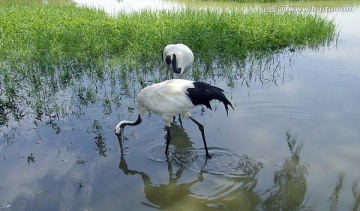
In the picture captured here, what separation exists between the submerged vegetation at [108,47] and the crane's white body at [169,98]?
1.50 metres

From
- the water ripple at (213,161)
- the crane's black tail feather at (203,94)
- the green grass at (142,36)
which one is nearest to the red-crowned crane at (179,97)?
the crane's black tail feather at (203,94)

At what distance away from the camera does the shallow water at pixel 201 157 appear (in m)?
3.85

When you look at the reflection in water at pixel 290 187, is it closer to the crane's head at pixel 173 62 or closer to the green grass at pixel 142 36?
the crane's head at pixel 173 62

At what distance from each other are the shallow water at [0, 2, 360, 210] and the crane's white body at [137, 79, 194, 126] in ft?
2.03

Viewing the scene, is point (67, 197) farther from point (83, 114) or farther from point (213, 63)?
point (213, 63)

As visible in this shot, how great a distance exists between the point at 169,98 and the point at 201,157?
93 centimetres

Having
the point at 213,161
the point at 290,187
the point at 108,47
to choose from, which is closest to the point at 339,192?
the point at 290,187

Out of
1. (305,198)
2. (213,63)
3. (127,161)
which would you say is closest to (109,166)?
(127,161)

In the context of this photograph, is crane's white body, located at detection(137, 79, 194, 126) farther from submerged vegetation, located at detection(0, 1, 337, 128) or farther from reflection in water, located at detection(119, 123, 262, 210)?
submerged vegetation, located at detection(0, 1, 337, 128)

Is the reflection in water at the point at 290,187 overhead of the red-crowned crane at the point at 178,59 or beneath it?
beneath

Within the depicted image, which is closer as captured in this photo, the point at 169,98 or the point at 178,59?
the point at 169,98

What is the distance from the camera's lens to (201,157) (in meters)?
4.73

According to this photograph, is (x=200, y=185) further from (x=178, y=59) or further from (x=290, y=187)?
(x=178, y=59)

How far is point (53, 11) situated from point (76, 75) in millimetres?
7411
